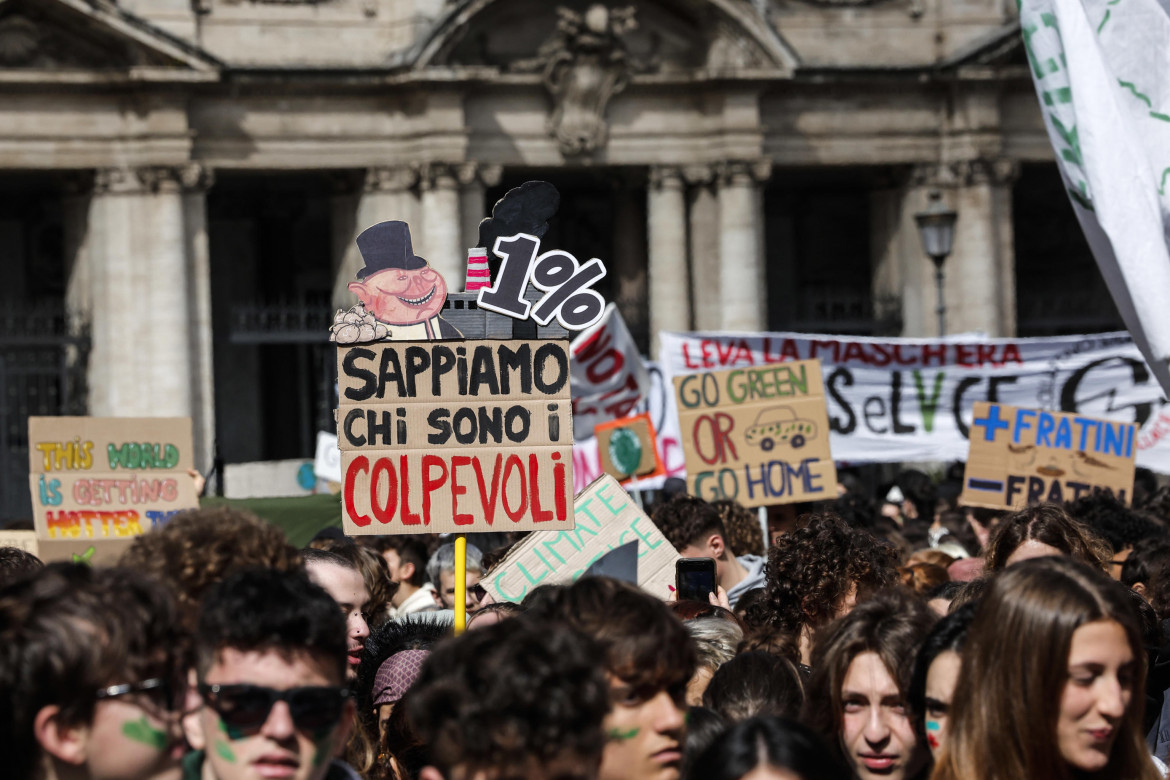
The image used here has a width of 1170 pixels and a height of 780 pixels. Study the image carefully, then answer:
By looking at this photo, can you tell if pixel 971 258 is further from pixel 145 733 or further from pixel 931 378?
pixel 145 733

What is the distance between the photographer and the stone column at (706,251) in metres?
26.8

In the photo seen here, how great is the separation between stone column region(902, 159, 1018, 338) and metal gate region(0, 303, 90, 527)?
12423 millimetres

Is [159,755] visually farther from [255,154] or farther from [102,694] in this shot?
[255,154]

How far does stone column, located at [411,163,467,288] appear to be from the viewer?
25.5m

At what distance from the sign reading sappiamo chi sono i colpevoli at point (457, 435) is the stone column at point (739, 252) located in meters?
19.9

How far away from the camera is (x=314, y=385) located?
29.4m

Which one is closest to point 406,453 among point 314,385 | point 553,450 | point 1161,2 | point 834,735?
Answer: point 553,450

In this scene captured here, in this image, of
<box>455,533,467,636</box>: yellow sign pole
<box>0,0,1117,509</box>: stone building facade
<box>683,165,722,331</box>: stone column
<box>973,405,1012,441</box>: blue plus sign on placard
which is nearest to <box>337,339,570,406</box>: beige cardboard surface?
<box>455,533,467,636</box>: yellow sign pole

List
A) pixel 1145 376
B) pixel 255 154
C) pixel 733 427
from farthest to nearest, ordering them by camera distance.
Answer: pixel 255 154 < pixel 1145 376 < pixel 733 427

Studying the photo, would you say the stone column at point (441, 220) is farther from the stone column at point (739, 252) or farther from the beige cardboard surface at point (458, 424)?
the beige cardboard surface at point (458, 424)

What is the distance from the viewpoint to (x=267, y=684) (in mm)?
3527

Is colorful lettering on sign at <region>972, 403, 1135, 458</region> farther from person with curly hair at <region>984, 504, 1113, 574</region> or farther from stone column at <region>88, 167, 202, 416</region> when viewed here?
stone column at <region>88, 167, 202, 416</region>

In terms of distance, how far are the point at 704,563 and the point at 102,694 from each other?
13.4 ft

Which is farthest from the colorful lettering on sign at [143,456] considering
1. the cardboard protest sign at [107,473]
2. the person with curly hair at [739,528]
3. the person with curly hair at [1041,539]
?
the person with curly hair at [1041,539]
